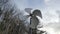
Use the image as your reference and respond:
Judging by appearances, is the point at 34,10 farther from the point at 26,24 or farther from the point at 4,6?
the point at 4,6

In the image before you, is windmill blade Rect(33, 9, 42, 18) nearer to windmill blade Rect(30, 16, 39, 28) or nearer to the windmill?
the windmill

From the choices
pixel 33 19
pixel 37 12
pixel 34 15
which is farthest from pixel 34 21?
pixel 37 12

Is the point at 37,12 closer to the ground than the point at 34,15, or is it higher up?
higher up

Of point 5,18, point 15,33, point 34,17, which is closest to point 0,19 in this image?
point 5,18

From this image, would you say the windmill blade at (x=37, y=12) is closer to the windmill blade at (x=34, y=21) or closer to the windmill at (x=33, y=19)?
the windmill at (x=33, y=19)

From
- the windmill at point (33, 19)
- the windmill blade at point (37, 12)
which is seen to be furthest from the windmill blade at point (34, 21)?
the windmill blade at point (37, 12)

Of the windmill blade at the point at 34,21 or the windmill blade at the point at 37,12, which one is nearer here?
the windmill blade at the point at 34,21

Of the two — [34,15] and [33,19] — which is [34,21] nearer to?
[33,19]

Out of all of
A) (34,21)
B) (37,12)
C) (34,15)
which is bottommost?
(34,21)

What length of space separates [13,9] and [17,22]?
1631 mm

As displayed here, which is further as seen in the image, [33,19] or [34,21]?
[34,21]

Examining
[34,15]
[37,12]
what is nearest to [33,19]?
[34,15]

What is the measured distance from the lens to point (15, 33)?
23031 millimetres

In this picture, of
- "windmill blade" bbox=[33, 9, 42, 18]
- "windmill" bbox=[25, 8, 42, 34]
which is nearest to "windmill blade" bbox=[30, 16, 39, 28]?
"windmill" bbox=[25, 8, 42, 34]
